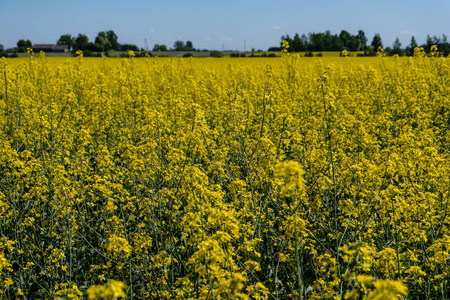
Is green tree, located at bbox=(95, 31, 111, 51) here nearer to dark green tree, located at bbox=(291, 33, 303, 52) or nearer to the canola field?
dark green tree, located at bbox=(291, 33, 303, 52)

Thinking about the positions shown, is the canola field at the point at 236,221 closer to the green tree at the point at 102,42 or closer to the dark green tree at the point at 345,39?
the green tree at the point at 102,42

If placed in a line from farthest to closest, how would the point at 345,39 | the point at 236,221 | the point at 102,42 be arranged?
the point at 345,39 → the point at 102,42 → the point at 236,221

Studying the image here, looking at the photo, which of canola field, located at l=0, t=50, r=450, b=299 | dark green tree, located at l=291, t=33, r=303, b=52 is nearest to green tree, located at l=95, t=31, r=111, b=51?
dark green tree, located at l=291, t=33, r=303, b=52

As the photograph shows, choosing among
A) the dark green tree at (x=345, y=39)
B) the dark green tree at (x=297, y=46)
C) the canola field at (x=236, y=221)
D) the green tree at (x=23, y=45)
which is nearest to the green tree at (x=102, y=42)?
the green tree at (x=23, y=45)

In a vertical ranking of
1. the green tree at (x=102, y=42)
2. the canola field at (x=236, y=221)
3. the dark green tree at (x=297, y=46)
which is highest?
the green tree at (x=102, y=42)

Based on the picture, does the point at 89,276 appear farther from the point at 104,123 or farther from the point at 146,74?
the point at 146,74

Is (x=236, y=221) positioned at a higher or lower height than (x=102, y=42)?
lower

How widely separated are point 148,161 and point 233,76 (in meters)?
9.92

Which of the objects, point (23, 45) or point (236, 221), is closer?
point (236, 221)

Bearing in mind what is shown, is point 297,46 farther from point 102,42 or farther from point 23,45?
point 23,45

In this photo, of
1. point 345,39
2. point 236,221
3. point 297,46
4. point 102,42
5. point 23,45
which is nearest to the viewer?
point 236,221

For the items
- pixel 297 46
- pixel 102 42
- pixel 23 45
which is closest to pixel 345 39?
pixel 297 46

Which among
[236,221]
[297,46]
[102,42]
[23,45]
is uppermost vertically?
[102,42]

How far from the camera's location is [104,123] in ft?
24.8
